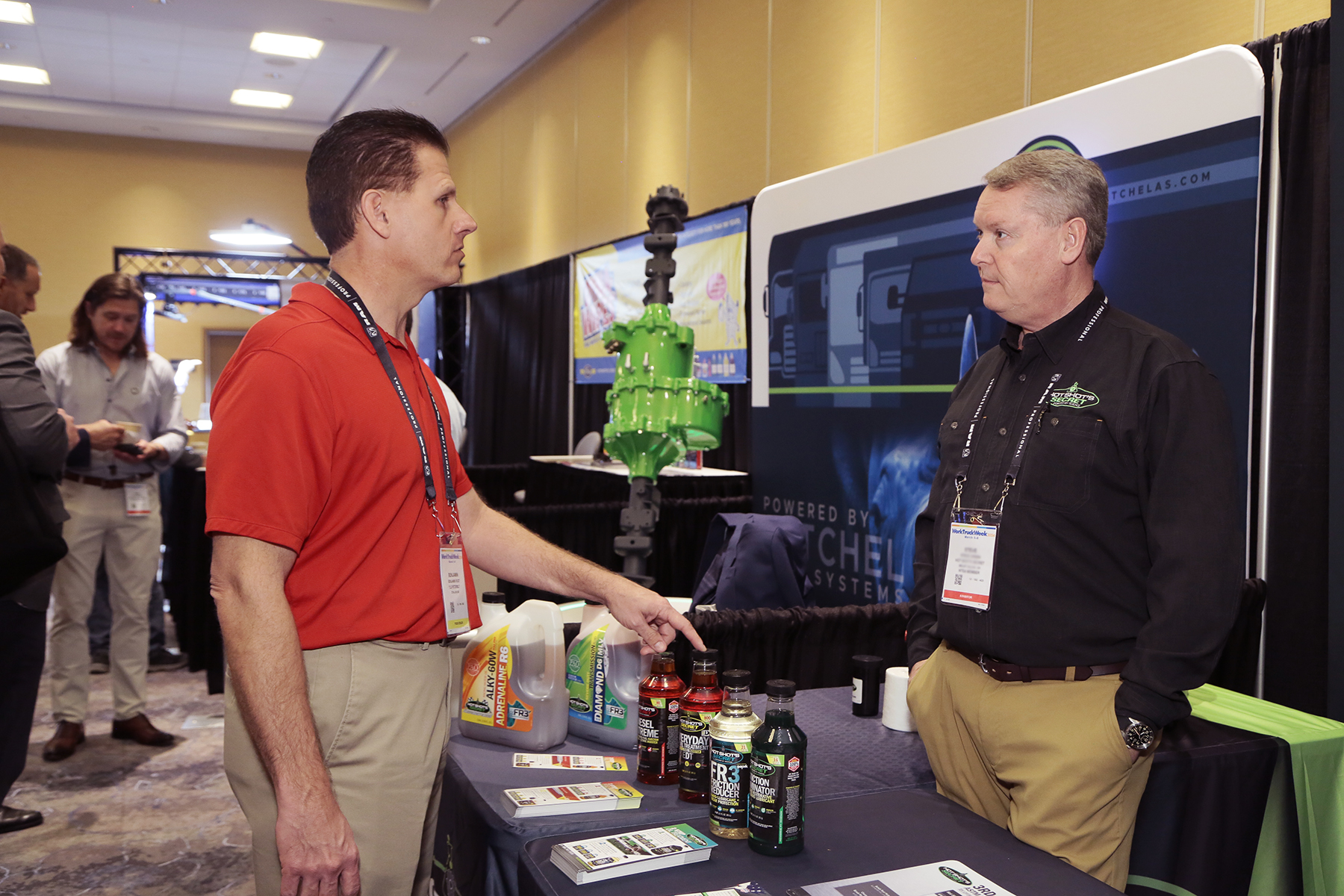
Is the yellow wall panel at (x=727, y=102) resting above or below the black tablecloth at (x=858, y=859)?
above

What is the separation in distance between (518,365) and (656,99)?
10.4ft

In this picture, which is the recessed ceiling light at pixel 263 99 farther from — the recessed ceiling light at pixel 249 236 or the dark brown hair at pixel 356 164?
the dark brown hair at pixel 356 164

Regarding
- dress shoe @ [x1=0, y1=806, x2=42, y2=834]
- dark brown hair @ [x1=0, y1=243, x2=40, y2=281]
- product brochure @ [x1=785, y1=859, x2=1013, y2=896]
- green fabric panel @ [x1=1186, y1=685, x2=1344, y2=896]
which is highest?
dark brown hair @ [x1=0, y1=243, x2=40, y2=281]

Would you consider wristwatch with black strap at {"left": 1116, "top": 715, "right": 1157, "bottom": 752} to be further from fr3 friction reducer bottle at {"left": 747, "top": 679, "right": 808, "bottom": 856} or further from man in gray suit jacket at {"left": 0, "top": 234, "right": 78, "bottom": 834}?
man in gray suit jacket at {"left": 0, "top": 234, "right": 78, "bottom": 834}

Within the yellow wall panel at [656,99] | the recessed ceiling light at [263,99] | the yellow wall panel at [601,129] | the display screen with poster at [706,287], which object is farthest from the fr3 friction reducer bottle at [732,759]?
the recessed ceiling light at [263,99]

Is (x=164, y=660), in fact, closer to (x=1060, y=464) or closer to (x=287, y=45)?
(x=1060, y=464)

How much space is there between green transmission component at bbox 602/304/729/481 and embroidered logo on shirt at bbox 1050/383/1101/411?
1462 millimetres

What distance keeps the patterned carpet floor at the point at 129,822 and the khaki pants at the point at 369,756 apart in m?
1.78

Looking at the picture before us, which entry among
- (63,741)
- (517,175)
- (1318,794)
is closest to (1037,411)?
(1318,794)

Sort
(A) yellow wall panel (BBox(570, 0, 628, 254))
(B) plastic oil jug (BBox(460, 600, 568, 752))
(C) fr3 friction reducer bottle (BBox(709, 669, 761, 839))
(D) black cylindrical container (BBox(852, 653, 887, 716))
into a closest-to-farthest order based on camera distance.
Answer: (C) fr3 friction reducer bottle (BBox(709, 669, 761, 839)), (B) plastic oil jug (BBox(460, 600, 568, 752)), (D) black cylindrical container (BBox(852, 653, 887, 716)), (A) yellow wall panel (BBox(570, 0, 628, 254))

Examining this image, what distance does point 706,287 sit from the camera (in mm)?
5570

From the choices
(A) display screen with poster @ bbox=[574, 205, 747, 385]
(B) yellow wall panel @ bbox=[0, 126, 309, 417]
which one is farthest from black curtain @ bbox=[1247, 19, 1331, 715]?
(B) yellow wall panel @ bbox=[0, 126, 309, 417]

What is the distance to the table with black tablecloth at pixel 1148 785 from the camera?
4.90 feet

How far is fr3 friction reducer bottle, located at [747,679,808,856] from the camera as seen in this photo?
1.17 meters
